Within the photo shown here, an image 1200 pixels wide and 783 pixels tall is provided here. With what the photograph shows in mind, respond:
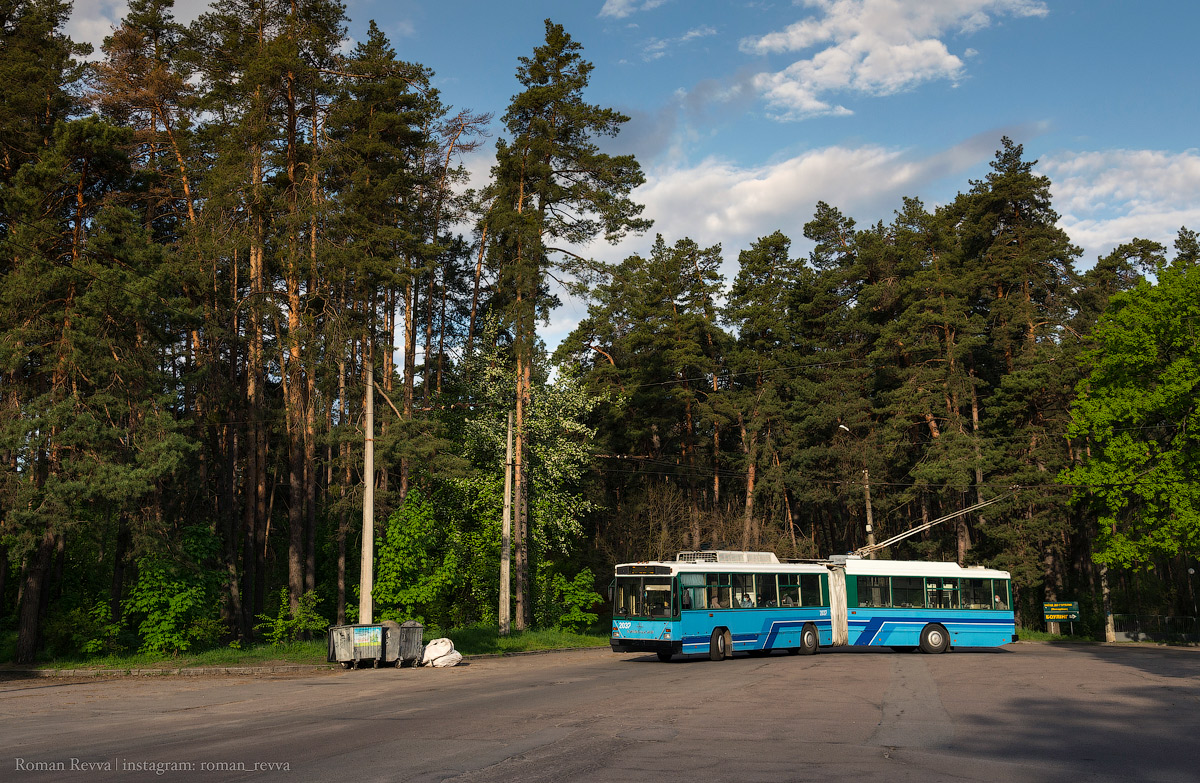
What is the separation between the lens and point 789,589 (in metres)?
28.0

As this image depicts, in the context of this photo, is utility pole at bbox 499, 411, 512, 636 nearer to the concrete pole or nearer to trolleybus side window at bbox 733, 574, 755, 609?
the concrete pole

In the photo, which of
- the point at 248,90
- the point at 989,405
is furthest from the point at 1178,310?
the point at 248,90

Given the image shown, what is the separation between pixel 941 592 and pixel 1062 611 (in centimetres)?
2139

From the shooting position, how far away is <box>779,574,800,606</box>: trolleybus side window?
91.3 feet

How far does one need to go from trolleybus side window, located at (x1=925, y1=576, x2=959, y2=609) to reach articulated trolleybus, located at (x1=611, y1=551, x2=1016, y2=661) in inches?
1.3

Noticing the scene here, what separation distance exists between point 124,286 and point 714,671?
18979mm

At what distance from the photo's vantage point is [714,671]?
70.1ft

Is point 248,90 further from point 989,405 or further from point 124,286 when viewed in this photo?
point 989,405

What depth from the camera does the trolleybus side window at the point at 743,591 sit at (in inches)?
1040

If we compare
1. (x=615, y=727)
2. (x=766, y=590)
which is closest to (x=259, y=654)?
(x=766, y=590)

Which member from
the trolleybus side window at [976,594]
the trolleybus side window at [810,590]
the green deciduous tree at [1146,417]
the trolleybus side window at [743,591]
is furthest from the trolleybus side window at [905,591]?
the green deciduous tree at [1146,417]

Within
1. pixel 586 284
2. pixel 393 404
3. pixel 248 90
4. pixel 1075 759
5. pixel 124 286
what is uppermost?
pixel 248 90

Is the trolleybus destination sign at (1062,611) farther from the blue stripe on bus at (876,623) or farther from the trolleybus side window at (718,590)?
the trolleybus side window at (718,590)

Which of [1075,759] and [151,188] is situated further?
[151,188]
